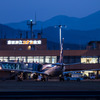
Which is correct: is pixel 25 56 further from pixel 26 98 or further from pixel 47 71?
pixel 26 98

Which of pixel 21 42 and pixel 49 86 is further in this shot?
pixel 21 42

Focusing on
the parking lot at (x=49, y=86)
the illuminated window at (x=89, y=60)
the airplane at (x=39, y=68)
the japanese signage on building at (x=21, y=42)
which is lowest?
the parking lot at (x=49, y=86)

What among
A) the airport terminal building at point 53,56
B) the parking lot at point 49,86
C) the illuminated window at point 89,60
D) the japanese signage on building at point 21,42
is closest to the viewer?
the parking lot at point 49,86

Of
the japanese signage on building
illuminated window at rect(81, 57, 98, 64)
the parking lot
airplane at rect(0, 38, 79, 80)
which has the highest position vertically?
the japanese signage on building

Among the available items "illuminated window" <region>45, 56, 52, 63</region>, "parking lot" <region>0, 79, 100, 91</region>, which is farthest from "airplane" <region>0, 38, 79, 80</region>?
"illuminated window" <region>45, 56, 52, 63</region>

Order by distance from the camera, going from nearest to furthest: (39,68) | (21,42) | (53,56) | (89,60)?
1. (39,68)
2. (89,60)
3. (53,56)
4. (21,42)

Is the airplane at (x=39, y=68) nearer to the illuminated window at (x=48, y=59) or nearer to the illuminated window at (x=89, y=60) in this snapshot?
the illuminated window at (x=48, y=59)

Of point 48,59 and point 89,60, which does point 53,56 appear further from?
point 89,60

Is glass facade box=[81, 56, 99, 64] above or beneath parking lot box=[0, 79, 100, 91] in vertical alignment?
above

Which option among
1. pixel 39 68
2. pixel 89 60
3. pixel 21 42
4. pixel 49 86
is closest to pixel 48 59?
pixel 89 60

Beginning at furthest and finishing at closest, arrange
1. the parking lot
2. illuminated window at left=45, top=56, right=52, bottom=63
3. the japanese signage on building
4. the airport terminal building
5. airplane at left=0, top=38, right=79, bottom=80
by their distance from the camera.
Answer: the japanese signage on building → illuminated window at left=45, top=56, right=52, bottom=63 → the airport terminal building → airplane at left=0, top=38, right=79, bottom=80 → the parking lot

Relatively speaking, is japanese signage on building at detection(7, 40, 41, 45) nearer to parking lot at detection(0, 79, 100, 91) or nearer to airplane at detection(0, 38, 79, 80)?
airplane at detection(0, 38, 79, 80)

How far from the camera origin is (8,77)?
7762cm

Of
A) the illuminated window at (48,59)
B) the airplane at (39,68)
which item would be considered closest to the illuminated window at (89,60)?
the illuminated window at (48,59)
